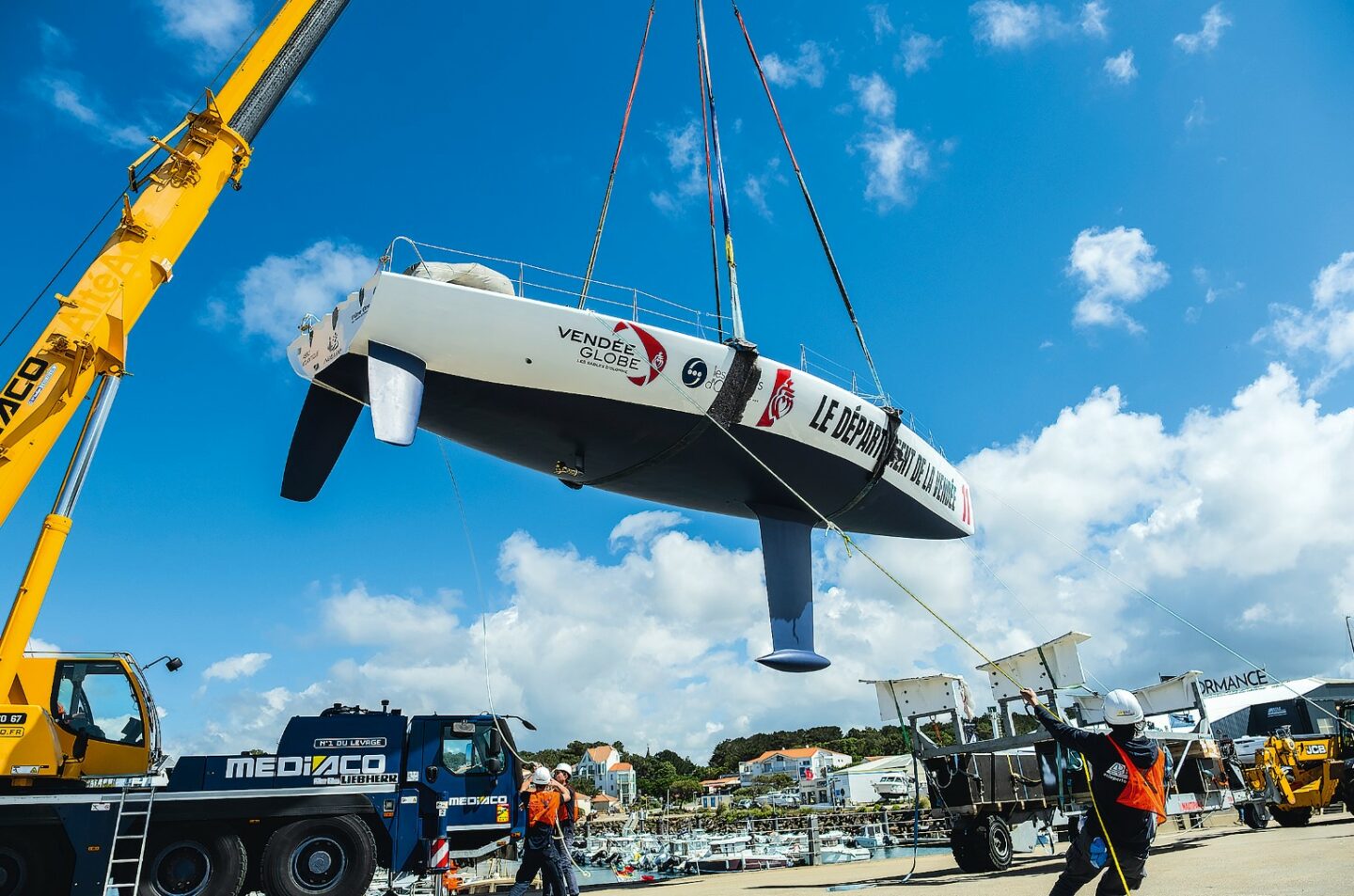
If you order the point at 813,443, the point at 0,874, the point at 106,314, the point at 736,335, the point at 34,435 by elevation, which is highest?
the point at 736,335

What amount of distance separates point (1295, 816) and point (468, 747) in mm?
13914

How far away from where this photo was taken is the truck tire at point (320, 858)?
8.38 m

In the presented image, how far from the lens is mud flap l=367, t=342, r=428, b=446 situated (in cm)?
900

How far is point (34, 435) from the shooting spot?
329 inches

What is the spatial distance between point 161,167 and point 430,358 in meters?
4.12

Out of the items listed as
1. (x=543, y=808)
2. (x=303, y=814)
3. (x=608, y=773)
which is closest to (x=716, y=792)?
(x=608, y=773)

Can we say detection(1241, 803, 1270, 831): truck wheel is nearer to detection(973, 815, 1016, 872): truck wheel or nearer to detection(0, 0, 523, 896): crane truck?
detection(973, 815, 1016, 872): truck wheel

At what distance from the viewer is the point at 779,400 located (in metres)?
12.4

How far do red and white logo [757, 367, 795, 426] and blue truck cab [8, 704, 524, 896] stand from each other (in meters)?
5.55

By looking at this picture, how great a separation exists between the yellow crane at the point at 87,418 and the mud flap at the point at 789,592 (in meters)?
8.04

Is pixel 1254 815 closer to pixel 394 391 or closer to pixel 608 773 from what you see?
pixel 394 391

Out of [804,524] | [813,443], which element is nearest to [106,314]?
[813,443]

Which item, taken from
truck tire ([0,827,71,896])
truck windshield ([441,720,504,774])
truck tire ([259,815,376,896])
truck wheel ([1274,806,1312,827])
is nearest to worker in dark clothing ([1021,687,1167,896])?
truck windshield ([441,720,504,774])

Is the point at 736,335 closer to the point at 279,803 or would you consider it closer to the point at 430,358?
the point at 430,358
